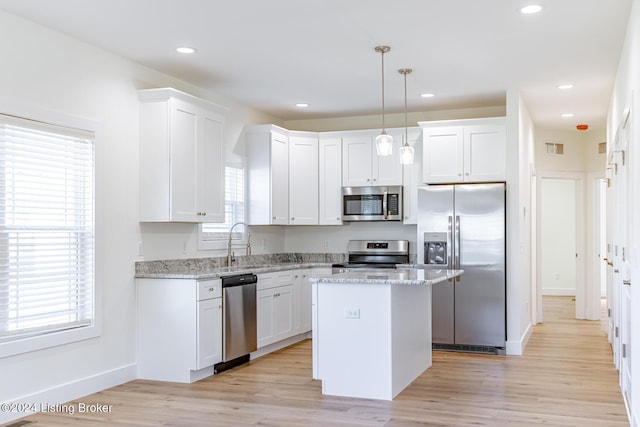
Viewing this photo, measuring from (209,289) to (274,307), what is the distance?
4.22 feet

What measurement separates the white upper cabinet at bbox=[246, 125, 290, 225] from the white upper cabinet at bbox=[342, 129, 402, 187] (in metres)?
0.85

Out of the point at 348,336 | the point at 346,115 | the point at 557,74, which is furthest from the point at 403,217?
the point at 348,336

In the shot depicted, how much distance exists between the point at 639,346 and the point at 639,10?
1.93 m

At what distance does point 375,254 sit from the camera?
7762 millimetres

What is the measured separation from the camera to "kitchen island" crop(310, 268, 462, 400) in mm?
4699

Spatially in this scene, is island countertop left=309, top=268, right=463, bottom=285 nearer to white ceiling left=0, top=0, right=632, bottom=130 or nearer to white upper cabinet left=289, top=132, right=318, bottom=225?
white ceiling left=0, top=0, right=632, bottom=130

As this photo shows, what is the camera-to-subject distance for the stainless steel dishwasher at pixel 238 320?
5.64 metres

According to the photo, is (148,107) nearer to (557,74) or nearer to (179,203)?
(179,203)

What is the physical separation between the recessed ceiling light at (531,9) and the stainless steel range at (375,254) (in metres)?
3.75

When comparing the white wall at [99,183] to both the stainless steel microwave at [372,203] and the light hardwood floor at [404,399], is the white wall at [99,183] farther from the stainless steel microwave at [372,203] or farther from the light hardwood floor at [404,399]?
the stainless steel microwave at [372,203]

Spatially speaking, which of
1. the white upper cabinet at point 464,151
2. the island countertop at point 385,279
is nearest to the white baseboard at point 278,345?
the island countertop at point 385,279

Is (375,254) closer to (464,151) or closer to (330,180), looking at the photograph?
(330,180)

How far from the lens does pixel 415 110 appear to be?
25.1ft

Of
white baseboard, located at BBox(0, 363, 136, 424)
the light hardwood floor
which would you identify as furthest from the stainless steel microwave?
white baseboard, located at BBox(0, 363, 136, 424)
